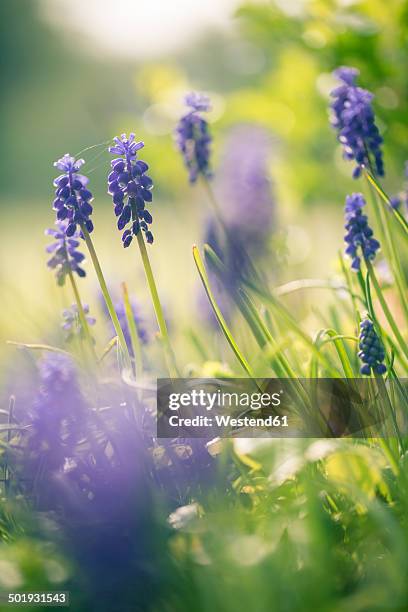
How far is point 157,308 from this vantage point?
159 centimetres

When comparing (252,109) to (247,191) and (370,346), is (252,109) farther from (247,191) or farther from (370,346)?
(370,346)

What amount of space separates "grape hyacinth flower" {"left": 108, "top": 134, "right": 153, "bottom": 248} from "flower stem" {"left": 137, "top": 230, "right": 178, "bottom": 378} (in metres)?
0.03

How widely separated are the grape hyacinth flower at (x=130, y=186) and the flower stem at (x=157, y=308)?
0.03m

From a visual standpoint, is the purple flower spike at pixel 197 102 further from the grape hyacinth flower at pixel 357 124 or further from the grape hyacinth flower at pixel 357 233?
the grape hyacinth flower at pixel 357 233

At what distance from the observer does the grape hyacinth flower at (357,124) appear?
1823 millimetres

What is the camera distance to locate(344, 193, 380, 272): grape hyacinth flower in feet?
5.60

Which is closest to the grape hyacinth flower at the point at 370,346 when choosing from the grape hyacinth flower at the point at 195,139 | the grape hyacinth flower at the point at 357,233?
the grape hyacinth flower at the point at 357,233

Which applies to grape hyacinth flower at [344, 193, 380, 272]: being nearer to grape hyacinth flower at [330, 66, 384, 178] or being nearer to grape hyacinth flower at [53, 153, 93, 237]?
grape hyacinth flower at [330, 66, 384, 178]

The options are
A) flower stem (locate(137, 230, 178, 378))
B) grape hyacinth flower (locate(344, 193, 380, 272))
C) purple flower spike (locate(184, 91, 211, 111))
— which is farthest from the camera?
purple flower spike (locate(184, 91, 211, 111))

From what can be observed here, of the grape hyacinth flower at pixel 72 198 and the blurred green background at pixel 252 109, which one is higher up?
the blurred green background at pixel 252 109

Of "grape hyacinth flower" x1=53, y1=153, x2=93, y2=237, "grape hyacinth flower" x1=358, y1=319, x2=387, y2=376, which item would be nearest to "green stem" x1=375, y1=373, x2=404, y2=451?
"grape hyacinth flower" x1=358, y1=319, x2=387, y2=376

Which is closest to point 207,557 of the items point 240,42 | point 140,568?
point 140,568

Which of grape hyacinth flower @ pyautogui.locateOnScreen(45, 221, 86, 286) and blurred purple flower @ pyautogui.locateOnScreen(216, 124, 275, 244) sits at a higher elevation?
blurred purple flower @ pyautogui.locateOnScreen(216, 124, 275, 244)

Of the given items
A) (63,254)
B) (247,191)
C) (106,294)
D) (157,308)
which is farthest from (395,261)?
(247,191)
